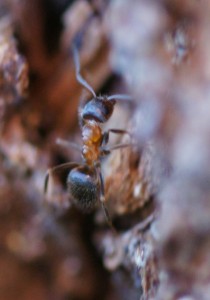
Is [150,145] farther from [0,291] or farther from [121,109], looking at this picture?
[0,291]

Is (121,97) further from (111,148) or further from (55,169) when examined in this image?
(55,169)

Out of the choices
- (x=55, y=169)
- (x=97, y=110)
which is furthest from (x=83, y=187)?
(x=97, y=110)

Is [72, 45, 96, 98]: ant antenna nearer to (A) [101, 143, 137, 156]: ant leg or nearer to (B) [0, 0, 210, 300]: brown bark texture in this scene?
(B) [0, 0, 210, 300]: brown bark texture

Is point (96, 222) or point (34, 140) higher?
point (34, 140)

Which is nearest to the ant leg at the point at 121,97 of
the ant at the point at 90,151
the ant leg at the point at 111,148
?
the ant at the point at 90,151

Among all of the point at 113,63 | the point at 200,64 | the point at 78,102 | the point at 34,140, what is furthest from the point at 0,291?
the point at 200,64

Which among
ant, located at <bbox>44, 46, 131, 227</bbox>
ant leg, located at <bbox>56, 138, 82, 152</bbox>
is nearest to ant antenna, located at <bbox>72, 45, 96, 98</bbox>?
ant, located at <bbox>44, 46, 131, 227</bbox>
